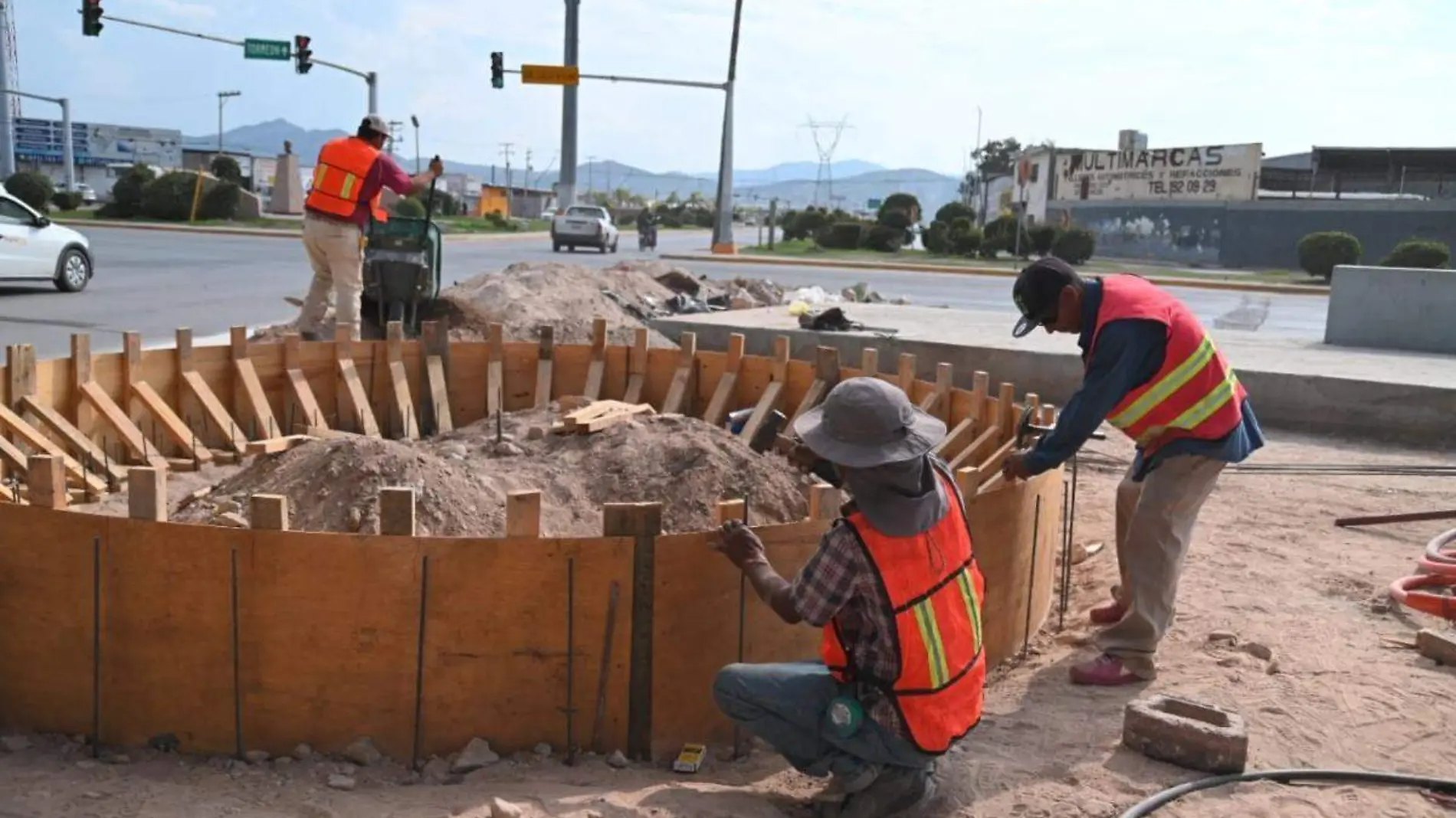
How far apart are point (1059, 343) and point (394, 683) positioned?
8602 millimetres

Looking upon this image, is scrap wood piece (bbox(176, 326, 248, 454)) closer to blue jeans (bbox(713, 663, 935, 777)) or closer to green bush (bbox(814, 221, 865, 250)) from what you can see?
blue jeans (bbox(713, 663, 935, 777))

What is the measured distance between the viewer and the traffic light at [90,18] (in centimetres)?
2766

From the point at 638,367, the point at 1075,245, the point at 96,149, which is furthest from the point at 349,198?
the point at 96,149

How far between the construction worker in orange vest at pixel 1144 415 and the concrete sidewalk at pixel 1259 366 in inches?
231

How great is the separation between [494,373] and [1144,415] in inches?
182

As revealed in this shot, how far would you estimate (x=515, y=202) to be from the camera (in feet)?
274

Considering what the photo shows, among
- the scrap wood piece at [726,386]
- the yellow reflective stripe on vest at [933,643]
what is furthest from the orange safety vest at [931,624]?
the scrap wood piece at [726,386]

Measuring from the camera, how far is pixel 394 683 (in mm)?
3824

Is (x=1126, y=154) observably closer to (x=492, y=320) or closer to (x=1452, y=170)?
(x=1452, y=170)

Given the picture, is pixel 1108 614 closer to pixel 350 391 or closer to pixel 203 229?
pixel 350 391

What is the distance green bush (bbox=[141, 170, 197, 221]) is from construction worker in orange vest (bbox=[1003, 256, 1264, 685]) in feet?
135

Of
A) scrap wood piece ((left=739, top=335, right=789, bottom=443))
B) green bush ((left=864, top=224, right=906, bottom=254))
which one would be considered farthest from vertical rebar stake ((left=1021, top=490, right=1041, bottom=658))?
green bush ((left=864, top=224, right=906, bottom=254))

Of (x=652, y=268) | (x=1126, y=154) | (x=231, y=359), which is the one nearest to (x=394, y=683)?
(x=231, y=359)

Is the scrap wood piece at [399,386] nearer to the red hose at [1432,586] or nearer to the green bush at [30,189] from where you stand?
the red hose at [1432,586]
